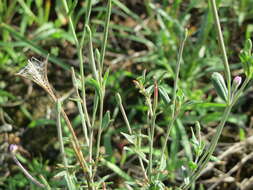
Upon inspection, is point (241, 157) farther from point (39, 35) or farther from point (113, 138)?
point (39, 35)

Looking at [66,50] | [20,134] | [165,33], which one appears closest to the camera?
[20,134]

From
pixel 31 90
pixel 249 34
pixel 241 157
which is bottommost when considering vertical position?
pixel 241 157

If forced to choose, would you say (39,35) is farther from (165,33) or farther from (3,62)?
(165,33)

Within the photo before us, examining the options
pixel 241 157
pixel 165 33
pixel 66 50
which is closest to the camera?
pixel 241 157

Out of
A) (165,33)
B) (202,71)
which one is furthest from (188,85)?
(165,33)

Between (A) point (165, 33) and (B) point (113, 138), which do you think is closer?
(B) point (113, 138)

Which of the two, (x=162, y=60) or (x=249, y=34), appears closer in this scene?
(x=162, y=60)

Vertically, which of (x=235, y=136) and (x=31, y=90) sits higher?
(x=31, y=90)

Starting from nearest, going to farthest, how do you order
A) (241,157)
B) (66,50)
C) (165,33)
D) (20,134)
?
(241,157) → (20,134) → (165,33) → (66,50)

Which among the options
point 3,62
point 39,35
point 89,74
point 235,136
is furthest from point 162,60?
point 3,62
